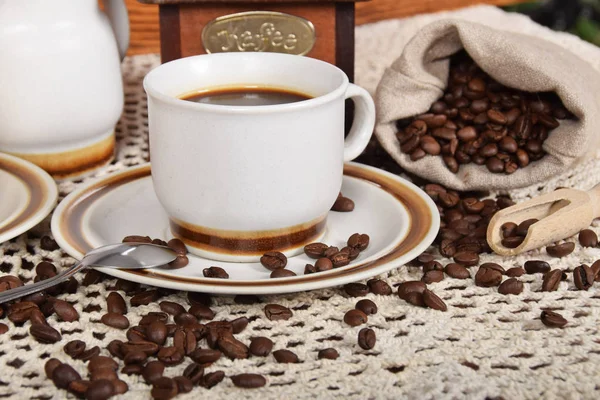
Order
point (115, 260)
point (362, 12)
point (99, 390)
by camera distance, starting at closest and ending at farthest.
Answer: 1. point (99, 390)
2. point (115, 260)
3. point (362, 12)

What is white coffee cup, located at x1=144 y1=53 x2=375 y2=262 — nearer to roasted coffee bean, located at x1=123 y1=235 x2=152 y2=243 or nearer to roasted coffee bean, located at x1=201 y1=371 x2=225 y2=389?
roasted coffee bean, located at x1=123 y1=235 x2=152 y2=243

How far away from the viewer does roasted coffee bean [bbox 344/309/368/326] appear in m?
1.07

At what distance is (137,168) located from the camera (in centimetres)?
145

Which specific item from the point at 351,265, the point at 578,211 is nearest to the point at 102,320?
the point at 351,265

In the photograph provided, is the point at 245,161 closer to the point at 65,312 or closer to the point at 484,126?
the point at 65,312

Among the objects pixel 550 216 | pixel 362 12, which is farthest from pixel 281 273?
pixel 362 12

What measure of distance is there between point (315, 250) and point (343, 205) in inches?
6.5

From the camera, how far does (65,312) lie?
3.51ft

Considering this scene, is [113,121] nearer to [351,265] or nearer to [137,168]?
[137,168]

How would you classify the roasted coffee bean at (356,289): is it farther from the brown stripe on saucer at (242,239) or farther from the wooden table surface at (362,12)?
the wooden table surface at (362,12)

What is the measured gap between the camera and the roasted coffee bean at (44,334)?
1.02 metres

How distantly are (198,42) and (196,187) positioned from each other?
46cm

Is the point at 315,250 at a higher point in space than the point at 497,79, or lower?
lower

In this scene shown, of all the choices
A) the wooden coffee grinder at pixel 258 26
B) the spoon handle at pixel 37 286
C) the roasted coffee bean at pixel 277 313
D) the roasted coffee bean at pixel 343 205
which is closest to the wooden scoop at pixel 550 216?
the roasted coffee bean at pixel 343 205
